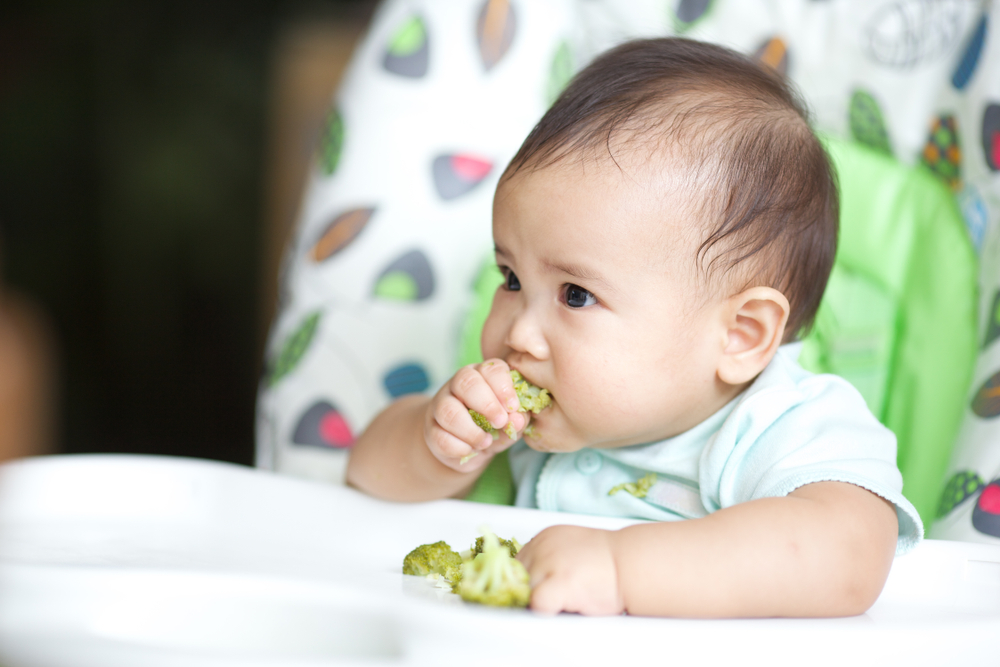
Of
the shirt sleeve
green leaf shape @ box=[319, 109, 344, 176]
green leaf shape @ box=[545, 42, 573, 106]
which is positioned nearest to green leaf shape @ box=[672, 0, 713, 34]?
green leaf shape @ box=[545, 42, 573, 106]

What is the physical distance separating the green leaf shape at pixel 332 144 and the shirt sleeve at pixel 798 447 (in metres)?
0.64

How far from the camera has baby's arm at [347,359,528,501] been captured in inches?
27.4

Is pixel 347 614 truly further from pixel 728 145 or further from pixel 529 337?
pixel 728 145

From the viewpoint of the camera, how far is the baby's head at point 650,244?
26.4 inches

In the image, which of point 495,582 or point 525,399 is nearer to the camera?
point 495,582

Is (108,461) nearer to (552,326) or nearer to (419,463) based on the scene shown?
(419,463)

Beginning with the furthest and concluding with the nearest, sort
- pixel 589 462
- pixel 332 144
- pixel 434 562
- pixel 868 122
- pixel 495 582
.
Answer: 1. pixel 332 144
2. pixel 868 122
3. pixel 589 462
4. pixel 434 562
5. pixel 495 582

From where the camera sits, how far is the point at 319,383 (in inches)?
39.9

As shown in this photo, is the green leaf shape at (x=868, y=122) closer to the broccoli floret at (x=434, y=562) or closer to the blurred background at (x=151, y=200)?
the broccoli floret at (x=434, y=562)

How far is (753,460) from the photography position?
2.23 feet

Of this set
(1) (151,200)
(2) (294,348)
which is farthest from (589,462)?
(1) (151,200)

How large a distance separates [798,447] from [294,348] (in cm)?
62

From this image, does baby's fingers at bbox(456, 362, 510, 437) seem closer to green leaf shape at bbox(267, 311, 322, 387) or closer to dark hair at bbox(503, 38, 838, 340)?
dark hair at bbox(503, 38, 838, 340)

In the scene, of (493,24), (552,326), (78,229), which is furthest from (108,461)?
(78,229)
